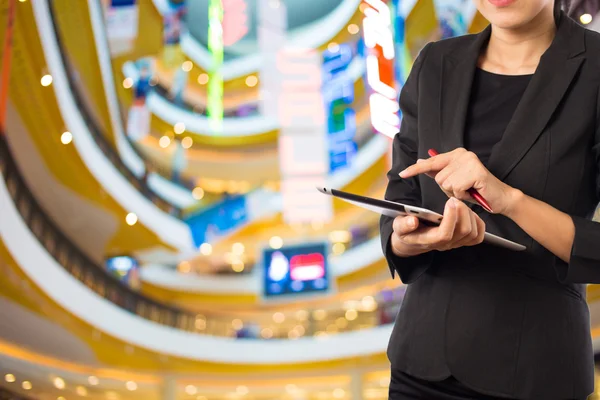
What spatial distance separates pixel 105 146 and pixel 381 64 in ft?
17.9

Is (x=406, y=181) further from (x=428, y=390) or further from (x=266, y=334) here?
(x=266, y=334)

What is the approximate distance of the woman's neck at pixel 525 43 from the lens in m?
1.04

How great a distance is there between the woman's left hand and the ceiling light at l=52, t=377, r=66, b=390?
1092cm

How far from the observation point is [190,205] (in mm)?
17125

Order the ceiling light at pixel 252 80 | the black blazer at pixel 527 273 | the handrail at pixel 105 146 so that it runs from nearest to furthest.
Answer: the black blazer at pixel 527 273 → the handrail at pixel 105 146 → the ceiling light at pixel 252 80

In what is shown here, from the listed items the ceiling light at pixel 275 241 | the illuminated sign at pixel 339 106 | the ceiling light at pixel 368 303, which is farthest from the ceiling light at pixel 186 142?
the ceiling light at pixel 368 303

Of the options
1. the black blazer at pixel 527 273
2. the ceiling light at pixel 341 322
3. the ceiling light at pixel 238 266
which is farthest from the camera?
the ceiling light at pixel 238 266

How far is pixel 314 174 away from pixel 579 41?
11930 mm

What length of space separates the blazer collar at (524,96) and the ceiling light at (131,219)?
42.9 ft

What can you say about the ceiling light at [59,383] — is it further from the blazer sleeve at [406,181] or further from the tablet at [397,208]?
the tablet at [397,208]

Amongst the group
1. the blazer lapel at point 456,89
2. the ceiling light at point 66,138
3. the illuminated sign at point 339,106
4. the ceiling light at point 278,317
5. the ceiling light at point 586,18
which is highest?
the blazer lapel at point 456,89

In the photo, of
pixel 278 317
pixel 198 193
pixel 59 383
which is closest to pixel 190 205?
pixel 198 193

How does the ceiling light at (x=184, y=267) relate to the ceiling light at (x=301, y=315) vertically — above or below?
above

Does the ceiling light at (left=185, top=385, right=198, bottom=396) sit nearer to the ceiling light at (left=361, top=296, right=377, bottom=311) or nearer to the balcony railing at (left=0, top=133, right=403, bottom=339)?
the balcony railing at (left=0, top=133, right=403, bottom=339)
